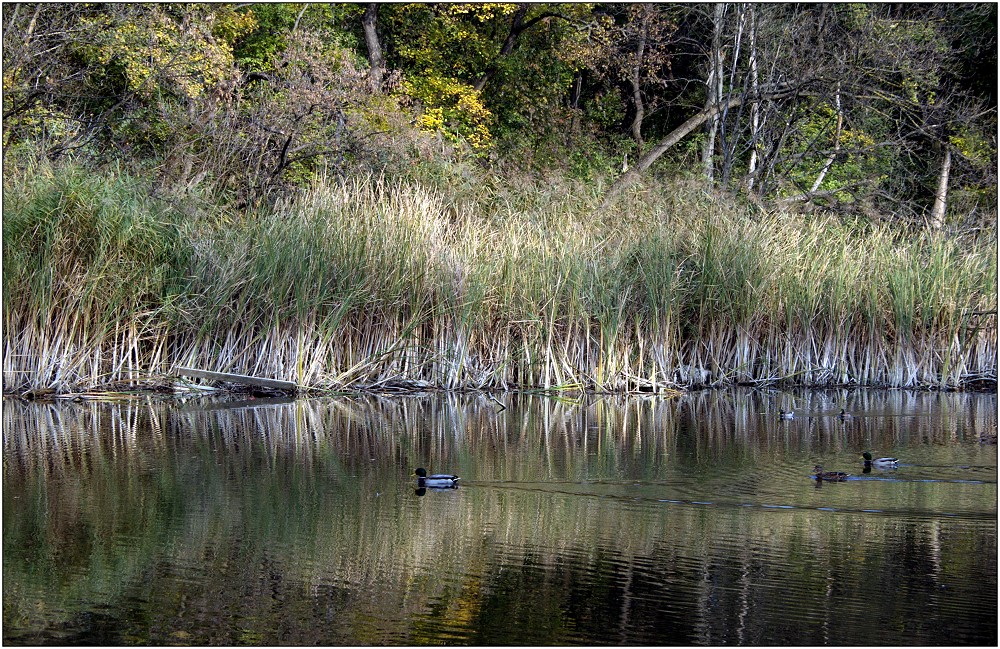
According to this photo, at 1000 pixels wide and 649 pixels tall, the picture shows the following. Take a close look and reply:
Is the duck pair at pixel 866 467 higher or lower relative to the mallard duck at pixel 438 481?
higher

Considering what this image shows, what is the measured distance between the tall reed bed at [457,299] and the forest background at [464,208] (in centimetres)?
3

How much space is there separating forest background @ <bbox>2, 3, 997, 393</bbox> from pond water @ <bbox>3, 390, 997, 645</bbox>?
72.0 inches

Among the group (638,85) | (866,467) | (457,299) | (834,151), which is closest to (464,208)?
(457,299)

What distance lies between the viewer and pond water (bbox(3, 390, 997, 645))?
3.85m

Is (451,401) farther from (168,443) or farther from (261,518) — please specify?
(261,518)

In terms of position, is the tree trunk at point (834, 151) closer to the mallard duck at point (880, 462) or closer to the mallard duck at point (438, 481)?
the mallard duck at point (880, 462)

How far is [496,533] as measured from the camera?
5.04m

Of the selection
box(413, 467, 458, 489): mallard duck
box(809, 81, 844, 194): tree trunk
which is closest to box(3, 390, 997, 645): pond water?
box(413, 467, 458, 489): mallard duck

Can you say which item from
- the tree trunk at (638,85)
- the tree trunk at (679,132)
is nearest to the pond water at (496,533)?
the tree trunk at (679,132)

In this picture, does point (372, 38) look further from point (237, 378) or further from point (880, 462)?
point (880, 462)

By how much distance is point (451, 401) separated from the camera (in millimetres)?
9688

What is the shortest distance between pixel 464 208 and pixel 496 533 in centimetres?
763

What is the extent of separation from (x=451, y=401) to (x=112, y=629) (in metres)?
6.00

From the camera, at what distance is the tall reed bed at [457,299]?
379 inches
